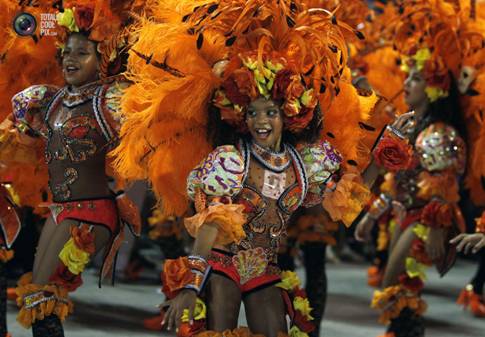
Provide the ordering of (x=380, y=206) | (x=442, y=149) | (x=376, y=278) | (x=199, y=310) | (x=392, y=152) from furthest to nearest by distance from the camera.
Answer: (x=376, y=278)
(x=380, y=206)
(x=442, y=149)
(x=392, y=152)
(x=199, y=310)

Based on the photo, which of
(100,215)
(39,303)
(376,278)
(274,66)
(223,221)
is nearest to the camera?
(223,221)

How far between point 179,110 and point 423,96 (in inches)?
90.4

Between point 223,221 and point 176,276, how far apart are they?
0.27 metres

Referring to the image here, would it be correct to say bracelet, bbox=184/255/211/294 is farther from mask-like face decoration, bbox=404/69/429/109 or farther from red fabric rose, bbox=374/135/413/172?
mask-like face decoration, bbox=404/69/429/109

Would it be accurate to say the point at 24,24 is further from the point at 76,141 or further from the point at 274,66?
the point at 274,66

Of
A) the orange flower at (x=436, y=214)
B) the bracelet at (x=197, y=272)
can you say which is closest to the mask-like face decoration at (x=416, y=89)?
the orange flower at (x=436, y=214)

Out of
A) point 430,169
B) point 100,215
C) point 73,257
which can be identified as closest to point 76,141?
point 100,215

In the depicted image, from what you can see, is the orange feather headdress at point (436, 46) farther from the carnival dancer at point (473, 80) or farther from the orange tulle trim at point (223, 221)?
the orange tulle trim at point (223, 221)

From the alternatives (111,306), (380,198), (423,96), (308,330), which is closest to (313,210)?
(380,198)

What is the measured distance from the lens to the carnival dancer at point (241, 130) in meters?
4.44

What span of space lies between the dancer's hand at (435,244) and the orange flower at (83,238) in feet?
6.41

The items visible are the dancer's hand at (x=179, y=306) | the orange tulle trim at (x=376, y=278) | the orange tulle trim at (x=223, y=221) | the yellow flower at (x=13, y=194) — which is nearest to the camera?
the dancer's hand at (x=179, y=306)

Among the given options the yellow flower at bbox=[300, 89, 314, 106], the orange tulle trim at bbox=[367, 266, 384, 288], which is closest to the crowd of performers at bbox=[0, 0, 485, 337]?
the yellow flower at bbox=[300, 89, 314, 106]

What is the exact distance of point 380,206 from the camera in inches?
270
